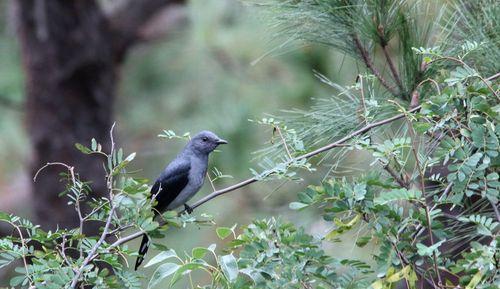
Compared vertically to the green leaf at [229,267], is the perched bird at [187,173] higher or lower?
lower

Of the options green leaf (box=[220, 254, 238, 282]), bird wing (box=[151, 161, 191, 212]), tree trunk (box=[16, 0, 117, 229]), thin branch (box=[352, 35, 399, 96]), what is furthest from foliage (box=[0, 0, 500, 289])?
tree trunk (box=[16, 0, 117, 229])

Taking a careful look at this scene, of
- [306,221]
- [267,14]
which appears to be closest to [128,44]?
[306,221]

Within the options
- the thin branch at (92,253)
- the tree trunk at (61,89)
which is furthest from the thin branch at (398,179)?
the tree trunk at (61,89)

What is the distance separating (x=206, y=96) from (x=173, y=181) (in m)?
3.59

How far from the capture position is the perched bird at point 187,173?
3.37m

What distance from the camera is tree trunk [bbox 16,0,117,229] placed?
528 cm

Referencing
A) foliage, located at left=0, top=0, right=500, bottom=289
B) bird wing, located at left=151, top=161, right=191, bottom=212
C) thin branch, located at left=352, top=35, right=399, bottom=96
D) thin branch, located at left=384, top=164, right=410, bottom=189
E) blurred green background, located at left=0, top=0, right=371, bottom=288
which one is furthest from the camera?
blurred green background, located at left=0, top=0, right=371, bottom=288

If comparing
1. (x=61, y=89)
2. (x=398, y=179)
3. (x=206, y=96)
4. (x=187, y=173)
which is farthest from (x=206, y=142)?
(x=206, y=96)

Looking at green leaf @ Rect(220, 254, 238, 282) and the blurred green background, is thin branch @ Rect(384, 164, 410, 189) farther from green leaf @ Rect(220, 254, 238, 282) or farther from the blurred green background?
the blurred green background

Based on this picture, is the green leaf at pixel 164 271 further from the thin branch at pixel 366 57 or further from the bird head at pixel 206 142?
the bird head at pixel 206 142

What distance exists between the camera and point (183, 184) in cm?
338

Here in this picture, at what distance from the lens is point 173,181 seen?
3377 mm

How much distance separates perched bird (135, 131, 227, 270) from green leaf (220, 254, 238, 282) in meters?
1.41

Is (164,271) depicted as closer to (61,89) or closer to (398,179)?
(398,179)
